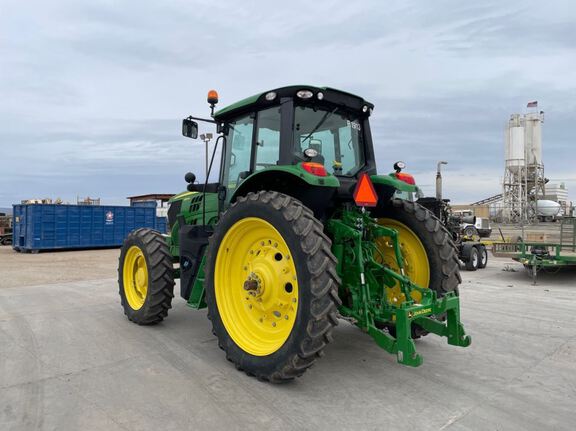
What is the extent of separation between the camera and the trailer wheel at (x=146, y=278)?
16.8 feet

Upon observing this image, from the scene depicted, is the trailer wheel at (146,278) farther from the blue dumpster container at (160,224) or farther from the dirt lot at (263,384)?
the blue dumpster container at (160,224)

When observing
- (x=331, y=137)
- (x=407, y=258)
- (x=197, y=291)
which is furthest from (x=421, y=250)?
(x=197, y=291)

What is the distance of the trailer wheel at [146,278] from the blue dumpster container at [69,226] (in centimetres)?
1433

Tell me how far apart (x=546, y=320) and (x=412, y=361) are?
3.85m

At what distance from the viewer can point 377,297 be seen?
4055 millimetres

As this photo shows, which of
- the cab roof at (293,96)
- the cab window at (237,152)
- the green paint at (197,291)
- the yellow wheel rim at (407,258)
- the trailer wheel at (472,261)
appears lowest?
the trailer wheel at (472,261)

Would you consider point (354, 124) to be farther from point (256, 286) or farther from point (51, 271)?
point (51, 271)

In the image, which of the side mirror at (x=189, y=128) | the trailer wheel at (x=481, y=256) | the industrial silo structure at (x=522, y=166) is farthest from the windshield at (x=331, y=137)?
the industrial silo structure at (x=522, y=166)

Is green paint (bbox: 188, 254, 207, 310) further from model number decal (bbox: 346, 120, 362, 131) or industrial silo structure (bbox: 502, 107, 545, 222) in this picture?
industrial silo structure (bbox: 502, 107, 545, 222)

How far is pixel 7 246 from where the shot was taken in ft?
72.7

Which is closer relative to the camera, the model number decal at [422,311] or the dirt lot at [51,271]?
the model number decal at [422,311]

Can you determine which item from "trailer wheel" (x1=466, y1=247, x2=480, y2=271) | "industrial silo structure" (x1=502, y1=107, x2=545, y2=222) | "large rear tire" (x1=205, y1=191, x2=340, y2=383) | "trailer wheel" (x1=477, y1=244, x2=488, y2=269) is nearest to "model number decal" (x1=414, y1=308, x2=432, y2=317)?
"large rear tire" (x1=205, y1=191, x2=340, y2=383)

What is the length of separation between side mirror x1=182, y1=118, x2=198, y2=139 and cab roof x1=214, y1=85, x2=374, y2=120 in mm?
432

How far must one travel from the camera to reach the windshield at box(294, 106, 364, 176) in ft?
13.8
